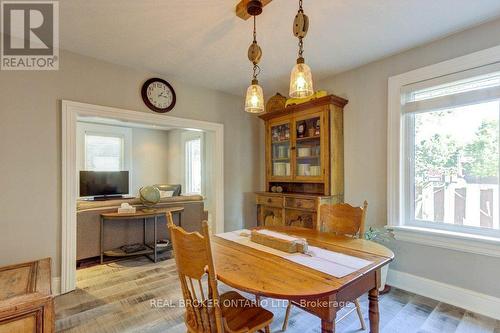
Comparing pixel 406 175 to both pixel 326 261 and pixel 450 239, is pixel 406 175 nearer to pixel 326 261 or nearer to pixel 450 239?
pixel 450 239

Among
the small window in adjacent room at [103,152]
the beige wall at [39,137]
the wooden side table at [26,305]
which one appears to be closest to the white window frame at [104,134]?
the small window in adjacent room at [103,152]

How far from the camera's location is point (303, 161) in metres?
3.24

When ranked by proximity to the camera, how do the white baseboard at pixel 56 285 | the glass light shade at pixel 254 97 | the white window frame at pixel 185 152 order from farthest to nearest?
the white window frame at pixel 185 152 → the white baseboard at pixel 56 285 → the glass light shade at pixel 254 97

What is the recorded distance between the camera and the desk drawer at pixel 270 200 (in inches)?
129

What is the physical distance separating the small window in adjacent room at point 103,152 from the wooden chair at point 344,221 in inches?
220

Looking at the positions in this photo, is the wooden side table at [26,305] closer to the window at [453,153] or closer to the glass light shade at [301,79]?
the glass light shade at [301,79]

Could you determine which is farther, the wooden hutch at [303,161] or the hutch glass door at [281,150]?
the hutch glass door at [281,150]

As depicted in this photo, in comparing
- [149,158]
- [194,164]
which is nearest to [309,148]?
[194,164]

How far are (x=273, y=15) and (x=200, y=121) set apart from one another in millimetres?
1832

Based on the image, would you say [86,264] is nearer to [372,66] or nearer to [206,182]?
[206,182]

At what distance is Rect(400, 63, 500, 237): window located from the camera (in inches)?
82.8

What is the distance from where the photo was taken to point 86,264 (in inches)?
128
